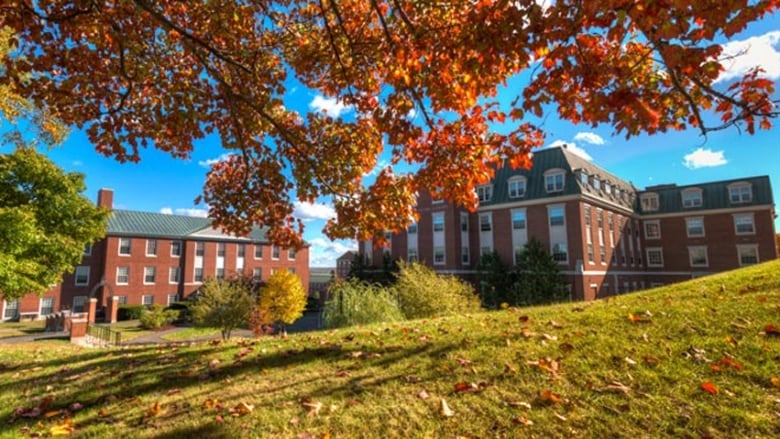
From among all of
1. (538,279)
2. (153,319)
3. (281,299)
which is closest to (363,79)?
(281,299)

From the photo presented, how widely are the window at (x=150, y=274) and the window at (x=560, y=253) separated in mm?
36423

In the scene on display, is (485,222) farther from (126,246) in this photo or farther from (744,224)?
(126,246)

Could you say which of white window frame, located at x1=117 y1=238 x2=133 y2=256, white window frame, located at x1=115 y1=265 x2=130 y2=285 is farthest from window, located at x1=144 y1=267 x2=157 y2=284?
white window frame, located at x1=117 y1=238 x2=133 y2=256

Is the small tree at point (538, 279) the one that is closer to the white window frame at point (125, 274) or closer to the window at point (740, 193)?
the window at point (740, 193)

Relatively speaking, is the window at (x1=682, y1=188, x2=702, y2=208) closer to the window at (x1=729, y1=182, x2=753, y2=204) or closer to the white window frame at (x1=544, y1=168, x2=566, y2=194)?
the window at (x1=729, y1=182, x2=753, y2=204)

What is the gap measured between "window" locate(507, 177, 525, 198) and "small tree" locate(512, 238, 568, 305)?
15.8ft

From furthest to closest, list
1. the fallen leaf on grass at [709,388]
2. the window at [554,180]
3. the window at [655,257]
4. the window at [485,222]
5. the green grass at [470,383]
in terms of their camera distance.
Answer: the window at [655,257] → the window at [485,222] → the window at [554,180] → the fallen leaf on grass at [709,388] → the green grass at [470,383]

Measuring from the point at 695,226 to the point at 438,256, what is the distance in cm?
2457

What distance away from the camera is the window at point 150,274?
3828cm

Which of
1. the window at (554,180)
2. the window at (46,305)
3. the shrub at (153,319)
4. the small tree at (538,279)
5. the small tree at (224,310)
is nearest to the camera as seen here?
the small tree at (224,310)

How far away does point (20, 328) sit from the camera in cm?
2922

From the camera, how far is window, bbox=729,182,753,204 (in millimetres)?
35656

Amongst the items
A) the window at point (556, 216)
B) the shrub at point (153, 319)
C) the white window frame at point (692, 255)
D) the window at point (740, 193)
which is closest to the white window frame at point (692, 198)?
the window at point (740, 193)

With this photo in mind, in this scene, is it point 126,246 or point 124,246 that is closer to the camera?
point 124,246
